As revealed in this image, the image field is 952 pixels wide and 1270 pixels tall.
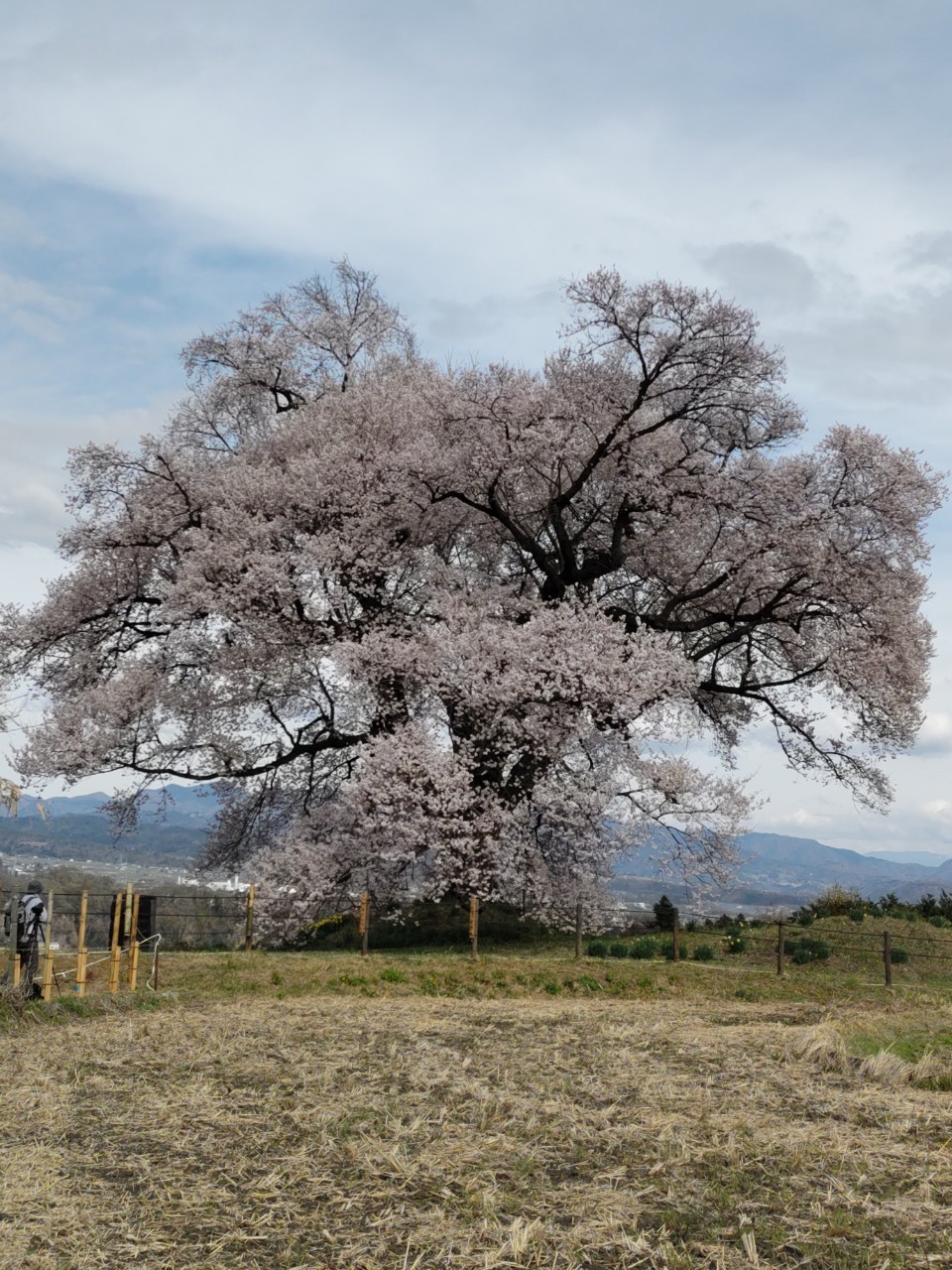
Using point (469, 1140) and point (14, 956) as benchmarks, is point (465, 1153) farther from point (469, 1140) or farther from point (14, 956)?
point (14, 956)

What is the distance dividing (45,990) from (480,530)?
609 inches

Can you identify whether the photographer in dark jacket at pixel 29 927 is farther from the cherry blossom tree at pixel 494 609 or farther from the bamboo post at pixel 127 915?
the cherry blossom tree at pixel 494 609

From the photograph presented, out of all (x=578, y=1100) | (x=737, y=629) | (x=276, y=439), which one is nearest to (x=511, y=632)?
(x=737, y=629)

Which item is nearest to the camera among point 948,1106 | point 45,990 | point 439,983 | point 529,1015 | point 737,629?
point 948,1106

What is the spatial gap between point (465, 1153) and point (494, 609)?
1793cm

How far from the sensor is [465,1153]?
7082mm

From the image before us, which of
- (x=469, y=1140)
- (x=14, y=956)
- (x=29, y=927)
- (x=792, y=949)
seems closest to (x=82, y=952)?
(x=29, y=927)

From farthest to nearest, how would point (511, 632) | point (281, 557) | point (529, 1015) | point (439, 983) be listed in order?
1. point (281, 557)
2. point (511, 632)
3. point (439, 983)
4. point (529, 1015)

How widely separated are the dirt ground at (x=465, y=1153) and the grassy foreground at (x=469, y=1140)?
0.07ft

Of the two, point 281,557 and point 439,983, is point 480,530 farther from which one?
point 439,983

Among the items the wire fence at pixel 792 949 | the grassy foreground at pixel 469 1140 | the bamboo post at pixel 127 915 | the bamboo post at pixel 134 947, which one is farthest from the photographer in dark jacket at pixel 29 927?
the wire fence at pixel 792 949

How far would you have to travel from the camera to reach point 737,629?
88.3 feet

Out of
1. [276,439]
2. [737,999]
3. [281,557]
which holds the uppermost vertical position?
[276,439]

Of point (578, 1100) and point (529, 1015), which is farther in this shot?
point (529, 1015)
